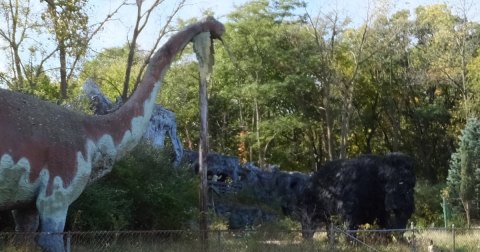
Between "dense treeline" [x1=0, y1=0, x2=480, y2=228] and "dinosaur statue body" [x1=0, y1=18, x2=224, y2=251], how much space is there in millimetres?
20904

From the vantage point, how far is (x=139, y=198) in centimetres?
1427

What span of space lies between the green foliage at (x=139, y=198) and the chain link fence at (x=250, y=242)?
58 cm

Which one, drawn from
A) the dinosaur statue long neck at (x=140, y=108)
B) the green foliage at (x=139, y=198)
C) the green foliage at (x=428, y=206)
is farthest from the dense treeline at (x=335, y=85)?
the dinosaur statue long neck at (x=140, y=108)

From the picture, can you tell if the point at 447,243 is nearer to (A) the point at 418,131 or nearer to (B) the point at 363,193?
(B) the point at 363,193

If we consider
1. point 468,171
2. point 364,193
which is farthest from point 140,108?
point 468,171

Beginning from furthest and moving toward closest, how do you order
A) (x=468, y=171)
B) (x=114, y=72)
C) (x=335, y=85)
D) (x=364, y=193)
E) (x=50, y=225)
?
(x=114, y=72)
(x=335, y=85)
(x=468, y=171)
(x=364, y=193)
(x=50, y=225)

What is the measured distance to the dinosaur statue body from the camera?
7.17 m

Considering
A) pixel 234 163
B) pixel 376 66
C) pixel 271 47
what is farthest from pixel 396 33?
pixel 234 163

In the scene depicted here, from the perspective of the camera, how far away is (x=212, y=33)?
387 inches

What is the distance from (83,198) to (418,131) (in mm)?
26854

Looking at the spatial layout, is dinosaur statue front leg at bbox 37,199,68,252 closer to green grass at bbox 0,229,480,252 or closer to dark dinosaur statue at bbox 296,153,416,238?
green grass at bbox 0,229,480,252

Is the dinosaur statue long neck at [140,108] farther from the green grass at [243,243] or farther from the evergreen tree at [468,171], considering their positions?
the evergreen tree at [468,171]

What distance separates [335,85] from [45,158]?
2704 cm

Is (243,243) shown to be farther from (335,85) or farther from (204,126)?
(335,85)
